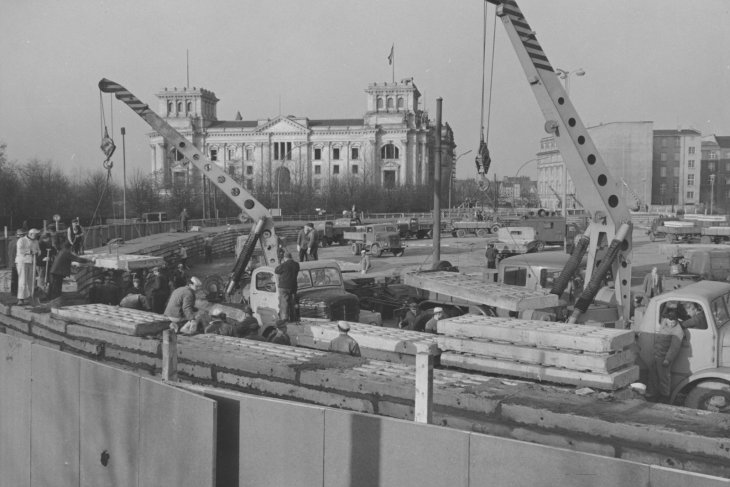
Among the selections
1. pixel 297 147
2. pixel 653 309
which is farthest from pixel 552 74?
pixel 297 147

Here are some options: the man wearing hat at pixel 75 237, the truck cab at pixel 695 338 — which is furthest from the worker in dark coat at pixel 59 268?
the truck cab at pixel 695 338

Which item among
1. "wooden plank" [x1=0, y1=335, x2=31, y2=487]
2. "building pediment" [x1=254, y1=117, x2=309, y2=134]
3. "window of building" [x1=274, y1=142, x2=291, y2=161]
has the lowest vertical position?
"wooden plank" [x1=0, y1=335, x2=31, y2=487]

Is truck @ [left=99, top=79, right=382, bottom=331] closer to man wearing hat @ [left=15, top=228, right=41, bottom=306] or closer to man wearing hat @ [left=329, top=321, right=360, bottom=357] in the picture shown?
man wearing hat @ [left=15, top=228, right=41, bottom=306]

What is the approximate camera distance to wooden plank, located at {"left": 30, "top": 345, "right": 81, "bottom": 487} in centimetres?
699

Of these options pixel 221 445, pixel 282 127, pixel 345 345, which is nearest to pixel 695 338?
pixel 345 345

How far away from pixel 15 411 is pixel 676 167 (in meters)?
127

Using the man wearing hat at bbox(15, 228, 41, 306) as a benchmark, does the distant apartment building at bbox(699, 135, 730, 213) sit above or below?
above

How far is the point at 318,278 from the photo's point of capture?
14.8 meters

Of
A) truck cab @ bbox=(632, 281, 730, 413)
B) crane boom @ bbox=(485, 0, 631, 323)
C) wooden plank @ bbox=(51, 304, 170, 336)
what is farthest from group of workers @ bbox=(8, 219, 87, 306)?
truck cab @ bbox=(632, 281, 730, 413)

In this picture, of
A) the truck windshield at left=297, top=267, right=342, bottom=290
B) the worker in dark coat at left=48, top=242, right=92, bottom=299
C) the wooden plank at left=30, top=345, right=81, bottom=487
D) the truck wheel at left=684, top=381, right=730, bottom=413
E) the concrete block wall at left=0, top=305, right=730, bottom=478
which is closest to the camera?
the concrete block wall at left=0, top=305, right=730, bottom=478

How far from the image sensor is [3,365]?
820 centimetres

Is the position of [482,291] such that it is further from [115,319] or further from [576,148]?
[115,319]

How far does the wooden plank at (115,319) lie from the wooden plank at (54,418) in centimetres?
185

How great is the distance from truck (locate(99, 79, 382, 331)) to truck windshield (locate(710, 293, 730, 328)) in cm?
647
